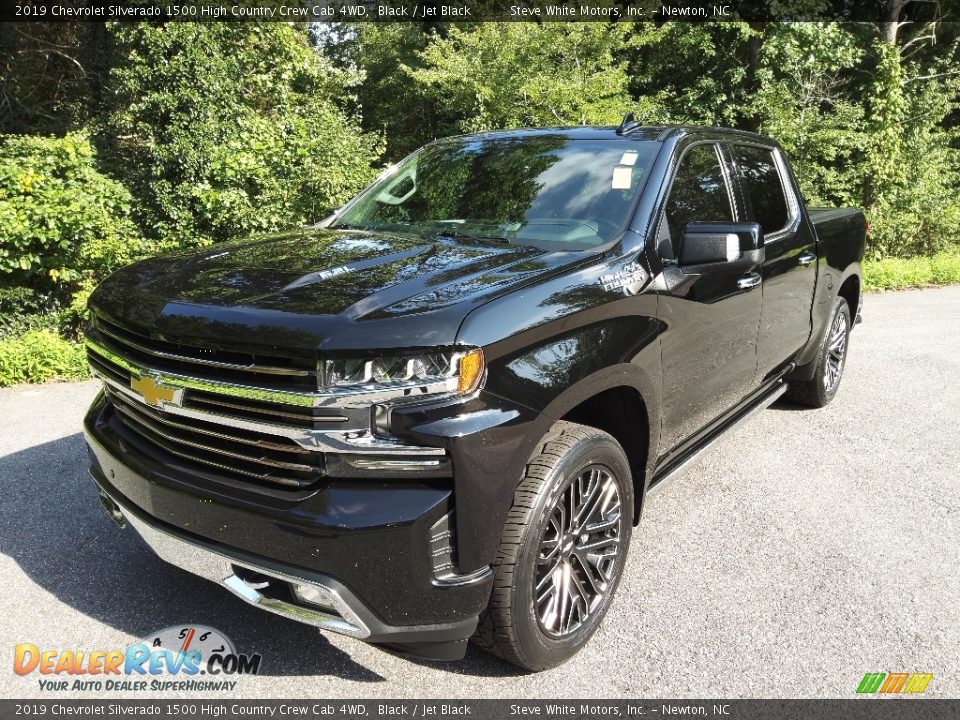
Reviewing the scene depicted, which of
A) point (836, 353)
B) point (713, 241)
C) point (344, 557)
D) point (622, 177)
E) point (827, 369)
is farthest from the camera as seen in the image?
point (836, 353)

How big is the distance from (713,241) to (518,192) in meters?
0.93

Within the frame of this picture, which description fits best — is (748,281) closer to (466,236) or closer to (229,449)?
(466,236)

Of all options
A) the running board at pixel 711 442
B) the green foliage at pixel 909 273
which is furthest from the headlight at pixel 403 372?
the green foliage at pixel 909 273

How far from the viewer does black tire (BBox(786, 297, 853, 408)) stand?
526cm

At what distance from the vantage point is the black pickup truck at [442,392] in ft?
6.88

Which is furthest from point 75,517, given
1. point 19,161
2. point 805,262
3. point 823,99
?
point 823,99

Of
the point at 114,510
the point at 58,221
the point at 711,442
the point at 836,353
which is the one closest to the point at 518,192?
the point at 711,442

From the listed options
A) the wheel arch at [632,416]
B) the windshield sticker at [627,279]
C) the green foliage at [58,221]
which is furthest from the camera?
the green foliage at [58,221]

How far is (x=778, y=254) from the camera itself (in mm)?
4129

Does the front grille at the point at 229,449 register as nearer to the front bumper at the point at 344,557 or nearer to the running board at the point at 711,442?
the front bumper at the point at 344,557

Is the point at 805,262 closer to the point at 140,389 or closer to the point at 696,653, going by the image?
the point at 696,653

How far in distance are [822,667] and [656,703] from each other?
0.67 meters

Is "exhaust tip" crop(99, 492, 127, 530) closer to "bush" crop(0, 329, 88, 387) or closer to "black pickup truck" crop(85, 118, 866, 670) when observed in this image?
"black pickup truck" crop(85, 118, 866, 670)

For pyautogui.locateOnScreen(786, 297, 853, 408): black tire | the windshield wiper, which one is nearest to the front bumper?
the windshield wiper
